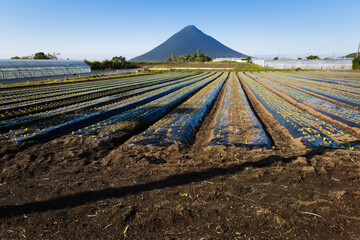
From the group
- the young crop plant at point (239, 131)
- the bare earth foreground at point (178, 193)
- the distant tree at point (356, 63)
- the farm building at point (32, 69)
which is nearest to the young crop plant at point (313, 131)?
the bare earth foreground at point (178, 193)

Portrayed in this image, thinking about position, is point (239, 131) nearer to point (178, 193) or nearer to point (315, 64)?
point (178, 193)

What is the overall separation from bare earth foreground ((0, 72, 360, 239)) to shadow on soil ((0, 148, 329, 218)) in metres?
0.02

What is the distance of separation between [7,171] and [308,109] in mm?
13760

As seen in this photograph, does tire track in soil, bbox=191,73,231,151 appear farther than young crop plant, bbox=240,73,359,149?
Yes

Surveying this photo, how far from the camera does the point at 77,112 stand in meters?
12.0

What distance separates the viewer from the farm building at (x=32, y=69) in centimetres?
3061

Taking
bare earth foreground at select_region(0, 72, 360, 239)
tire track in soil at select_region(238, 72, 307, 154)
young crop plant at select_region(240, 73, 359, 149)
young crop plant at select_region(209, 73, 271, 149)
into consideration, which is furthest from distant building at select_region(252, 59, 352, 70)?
bare earth foreground at select_region(0, 72, 360, 239)

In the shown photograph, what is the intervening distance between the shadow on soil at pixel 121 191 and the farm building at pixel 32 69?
33560 millimetres

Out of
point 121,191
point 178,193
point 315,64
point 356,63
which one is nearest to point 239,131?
point 178,193

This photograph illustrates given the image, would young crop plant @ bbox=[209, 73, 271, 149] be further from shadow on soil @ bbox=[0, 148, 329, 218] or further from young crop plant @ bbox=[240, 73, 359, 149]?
young crop plant @ bbox=[240, 73, 359, 149]

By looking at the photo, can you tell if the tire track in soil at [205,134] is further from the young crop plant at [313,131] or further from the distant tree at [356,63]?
the distant tree at [356,63]

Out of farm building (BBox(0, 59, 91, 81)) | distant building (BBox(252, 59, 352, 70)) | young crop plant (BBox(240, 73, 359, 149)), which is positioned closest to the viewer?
young crop plant (BBox(240, 73, 359, 149))

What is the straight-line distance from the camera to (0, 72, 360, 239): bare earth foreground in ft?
11.6

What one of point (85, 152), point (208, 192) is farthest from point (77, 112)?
point (208, 192)
